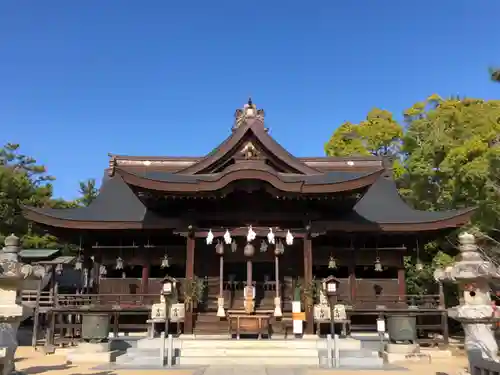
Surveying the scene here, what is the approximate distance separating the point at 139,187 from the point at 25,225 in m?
18.0

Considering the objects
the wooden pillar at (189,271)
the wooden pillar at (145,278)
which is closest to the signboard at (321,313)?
the wooden pillar at (189,271)

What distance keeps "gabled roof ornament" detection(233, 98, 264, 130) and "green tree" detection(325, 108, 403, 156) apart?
65.7 feet

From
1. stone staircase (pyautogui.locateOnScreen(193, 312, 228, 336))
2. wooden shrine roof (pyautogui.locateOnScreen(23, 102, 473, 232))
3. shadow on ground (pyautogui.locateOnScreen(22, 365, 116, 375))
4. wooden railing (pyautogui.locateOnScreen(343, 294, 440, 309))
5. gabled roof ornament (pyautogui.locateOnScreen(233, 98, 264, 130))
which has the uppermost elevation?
gabled roof ornament (pyautogui.locateOnScreen(233, 98, 264, 130))

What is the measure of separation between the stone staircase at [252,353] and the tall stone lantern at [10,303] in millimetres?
4330

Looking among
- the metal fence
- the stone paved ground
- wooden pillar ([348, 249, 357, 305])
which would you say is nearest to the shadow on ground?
the stone paved ground

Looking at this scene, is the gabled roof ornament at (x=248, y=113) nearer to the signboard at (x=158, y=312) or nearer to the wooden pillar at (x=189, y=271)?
the wooden pillar at (x=189, y=271)

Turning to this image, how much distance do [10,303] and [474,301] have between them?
9281mm

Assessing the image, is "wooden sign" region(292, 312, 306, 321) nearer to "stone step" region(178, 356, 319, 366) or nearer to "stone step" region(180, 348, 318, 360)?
"stone step" region(180, 348, 318, 360)

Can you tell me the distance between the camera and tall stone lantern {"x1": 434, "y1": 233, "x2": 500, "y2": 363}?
8.60m

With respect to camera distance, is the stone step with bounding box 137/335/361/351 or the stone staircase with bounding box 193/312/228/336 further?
the stone staircase with bounding box 193/312/228/336

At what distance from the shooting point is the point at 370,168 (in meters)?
22.6

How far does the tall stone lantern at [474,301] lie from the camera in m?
8.60

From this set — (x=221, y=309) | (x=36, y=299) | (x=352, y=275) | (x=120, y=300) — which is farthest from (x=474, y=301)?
→ (x=36, y=299)

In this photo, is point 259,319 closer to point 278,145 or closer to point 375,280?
point 375,280
